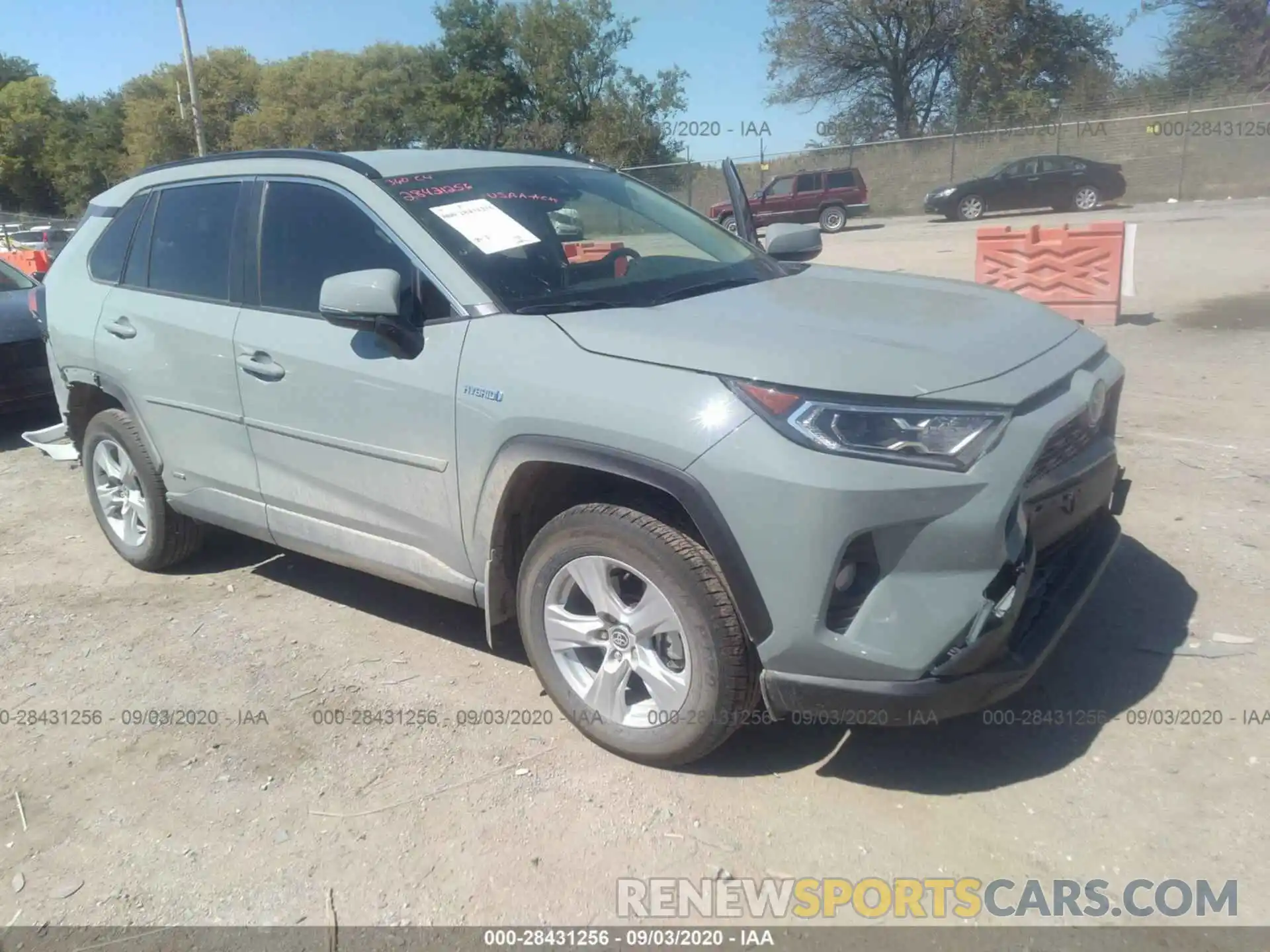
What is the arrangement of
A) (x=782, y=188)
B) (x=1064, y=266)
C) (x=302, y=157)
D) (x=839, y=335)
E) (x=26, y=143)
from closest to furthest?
(x=839, y=335) < (x=302, y=157) < (x=1064, y=266) < (x=782, y=188) < (x=26, y=143)

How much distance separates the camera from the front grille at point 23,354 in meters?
7.35

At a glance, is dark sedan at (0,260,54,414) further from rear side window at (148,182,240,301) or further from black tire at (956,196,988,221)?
black tire at (956,196,988,221)

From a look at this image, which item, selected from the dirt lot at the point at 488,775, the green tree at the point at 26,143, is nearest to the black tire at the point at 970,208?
the dirt lot at the point at 488,775

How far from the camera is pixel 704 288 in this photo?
365 centimetres

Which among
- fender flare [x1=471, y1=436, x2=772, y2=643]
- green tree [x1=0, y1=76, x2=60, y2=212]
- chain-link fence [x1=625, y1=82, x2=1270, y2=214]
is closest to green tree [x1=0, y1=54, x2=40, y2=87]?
green tree [x1=0, y1=76, x2=60, y2=212]

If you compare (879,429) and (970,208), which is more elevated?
(879,429)

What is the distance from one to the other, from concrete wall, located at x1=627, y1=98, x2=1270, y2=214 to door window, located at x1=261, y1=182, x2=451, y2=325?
2516 centimetres

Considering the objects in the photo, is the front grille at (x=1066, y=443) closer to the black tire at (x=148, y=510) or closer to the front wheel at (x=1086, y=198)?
the black tire at (x=148, y=510)

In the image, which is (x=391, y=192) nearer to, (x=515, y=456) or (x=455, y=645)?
(x=515, y=456)

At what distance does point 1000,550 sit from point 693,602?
0.84 metres

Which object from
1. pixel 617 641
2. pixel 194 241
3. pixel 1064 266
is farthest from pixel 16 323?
pixel 1064 266

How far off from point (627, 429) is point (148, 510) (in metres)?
3.01

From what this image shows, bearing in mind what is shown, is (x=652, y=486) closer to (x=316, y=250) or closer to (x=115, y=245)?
(x=316, y=250)

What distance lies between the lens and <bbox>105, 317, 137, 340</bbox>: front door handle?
4.55m
